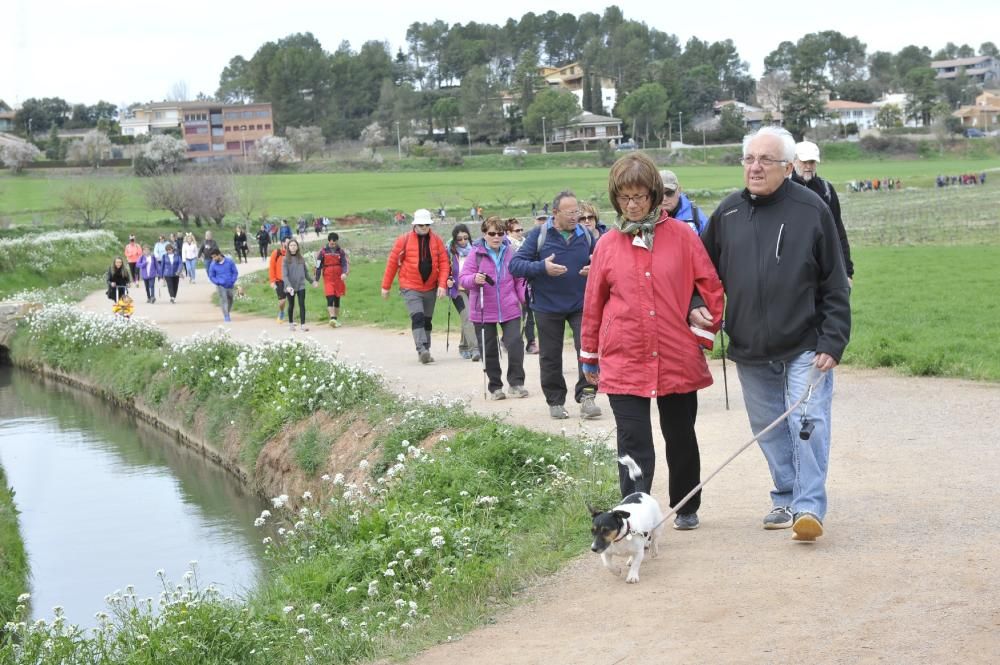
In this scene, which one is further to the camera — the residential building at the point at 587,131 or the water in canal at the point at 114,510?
the residential building at the point at 587,131

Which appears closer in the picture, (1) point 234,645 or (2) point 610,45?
(1) point 234,645

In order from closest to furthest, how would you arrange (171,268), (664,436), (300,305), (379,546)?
(664,436) < (379,546) < (300,305) < (171,268)

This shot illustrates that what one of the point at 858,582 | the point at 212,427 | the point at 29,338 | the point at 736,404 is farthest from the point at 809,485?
the point at 29,338

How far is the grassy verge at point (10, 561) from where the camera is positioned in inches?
388

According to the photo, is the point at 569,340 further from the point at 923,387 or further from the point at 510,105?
the point at 510,105

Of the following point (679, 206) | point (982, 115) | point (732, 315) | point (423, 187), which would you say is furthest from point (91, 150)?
point (732, 315)

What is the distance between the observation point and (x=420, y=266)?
16.6 meters

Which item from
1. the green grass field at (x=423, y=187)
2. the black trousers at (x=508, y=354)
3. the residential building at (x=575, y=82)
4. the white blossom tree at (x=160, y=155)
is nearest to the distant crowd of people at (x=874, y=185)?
the green grass field at (x=423, y=187)

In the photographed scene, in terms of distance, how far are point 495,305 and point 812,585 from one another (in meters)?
7.81

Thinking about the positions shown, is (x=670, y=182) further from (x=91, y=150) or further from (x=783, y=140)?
(x=91, y=150)

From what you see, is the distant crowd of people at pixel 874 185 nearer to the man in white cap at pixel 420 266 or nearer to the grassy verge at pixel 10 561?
the man in white cap at pixel 420 266

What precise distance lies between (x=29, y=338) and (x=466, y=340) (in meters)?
13.1

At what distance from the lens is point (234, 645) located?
22.5 feet

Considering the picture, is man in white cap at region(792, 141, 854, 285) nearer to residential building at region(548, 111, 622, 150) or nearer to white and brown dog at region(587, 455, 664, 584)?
white and brown dog at region(587, 455, 664, 584)
